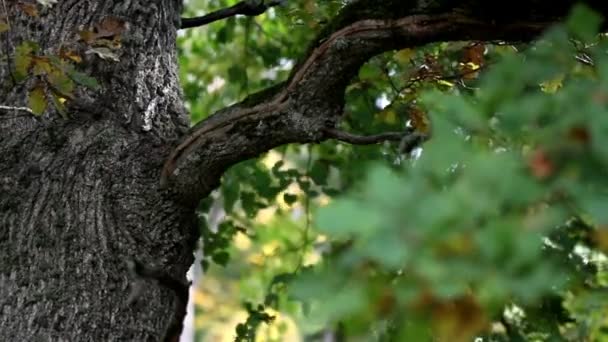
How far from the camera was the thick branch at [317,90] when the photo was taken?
207 centimetres

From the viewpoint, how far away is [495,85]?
3.24ft

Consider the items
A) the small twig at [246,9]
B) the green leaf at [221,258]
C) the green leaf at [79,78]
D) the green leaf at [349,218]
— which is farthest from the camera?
→ the green leaf at [221,258]

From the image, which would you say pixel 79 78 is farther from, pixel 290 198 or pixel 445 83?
pixel 290 198

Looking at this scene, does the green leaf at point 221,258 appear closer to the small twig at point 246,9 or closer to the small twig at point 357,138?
the small twig at point 246,9

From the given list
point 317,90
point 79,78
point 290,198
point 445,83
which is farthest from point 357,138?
point 290,198

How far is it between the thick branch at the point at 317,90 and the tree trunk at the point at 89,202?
0.11 metres

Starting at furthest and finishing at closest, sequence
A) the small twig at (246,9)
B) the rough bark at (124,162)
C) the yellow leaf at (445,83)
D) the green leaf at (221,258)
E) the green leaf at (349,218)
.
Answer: the green leaf at (221,258), the small twig at (246,9), the yellow leaf at (445,83), the rough bark at (124,162), the green leaf at (349,218)

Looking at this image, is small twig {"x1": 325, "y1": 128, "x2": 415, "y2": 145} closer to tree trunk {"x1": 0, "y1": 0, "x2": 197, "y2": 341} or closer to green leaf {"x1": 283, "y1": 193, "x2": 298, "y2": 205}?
tree trunk {"x1": 0, "y1": 0, "x2": 197, "y2": 341}

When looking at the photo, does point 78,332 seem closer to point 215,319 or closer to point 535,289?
point 535,289

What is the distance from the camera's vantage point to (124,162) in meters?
2.35

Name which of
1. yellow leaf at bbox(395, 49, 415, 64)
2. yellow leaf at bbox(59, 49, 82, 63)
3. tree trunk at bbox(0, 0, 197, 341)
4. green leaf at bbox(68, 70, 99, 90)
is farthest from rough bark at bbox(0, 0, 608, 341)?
yellow leaf at bbox(395, 49, 415, 64)

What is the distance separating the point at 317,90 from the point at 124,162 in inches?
21.0

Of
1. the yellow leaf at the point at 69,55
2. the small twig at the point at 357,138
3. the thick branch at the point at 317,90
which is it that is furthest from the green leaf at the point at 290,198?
the yellow leaf at the point at 69,55

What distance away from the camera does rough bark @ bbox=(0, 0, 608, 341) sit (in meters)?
2.17
